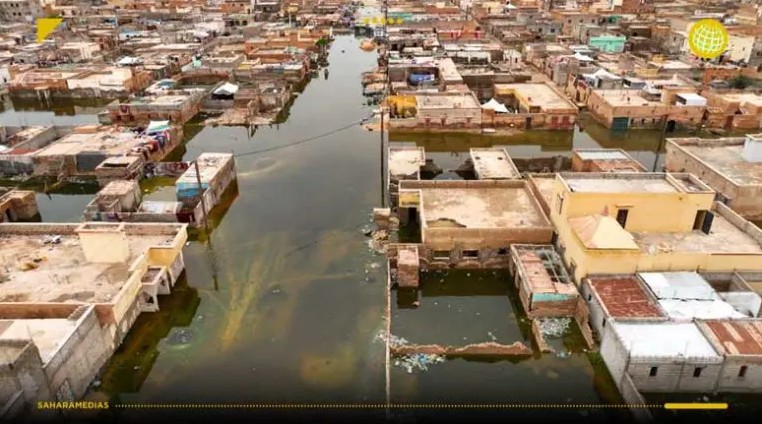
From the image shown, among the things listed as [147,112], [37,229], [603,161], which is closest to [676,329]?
[603,161]

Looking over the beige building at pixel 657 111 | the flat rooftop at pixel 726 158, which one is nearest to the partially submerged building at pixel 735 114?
the beige building at pixel 657 111

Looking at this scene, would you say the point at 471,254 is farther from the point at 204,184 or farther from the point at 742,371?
the point at 204,184

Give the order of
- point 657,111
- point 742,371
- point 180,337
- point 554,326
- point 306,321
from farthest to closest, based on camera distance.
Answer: point 657,111, point 306,321, point 554,326, point 180,337, point 742,371

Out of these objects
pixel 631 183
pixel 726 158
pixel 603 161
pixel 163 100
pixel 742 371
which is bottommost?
pixel 742 371

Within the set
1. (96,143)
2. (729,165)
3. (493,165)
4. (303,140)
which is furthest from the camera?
(303,140)

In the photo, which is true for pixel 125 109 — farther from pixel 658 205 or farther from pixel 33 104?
pixel 658 205

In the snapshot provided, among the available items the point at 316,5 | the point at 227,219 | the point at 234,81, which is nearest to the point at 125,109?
the point at 234,81

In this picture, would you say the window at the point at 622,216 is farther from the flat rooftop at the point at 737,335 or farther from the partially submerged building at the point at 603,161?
the partially submerged building at the point at 603,161
